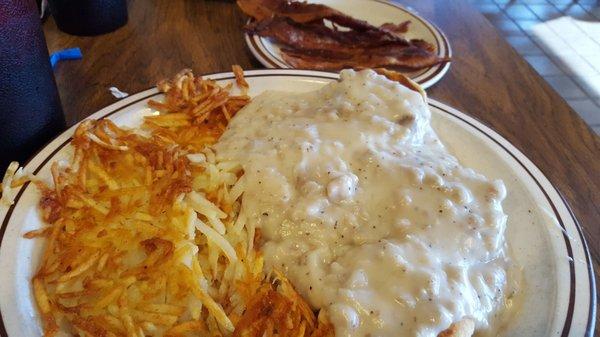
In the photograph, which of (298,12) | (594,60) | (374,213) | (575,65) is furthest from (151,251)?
(594,60)

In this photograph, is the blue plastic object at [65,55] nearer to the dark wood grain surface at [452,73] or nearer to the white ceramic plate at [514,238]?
the dark wood grain surface at [452,73]

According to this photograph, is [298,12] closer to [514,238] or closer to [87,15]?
[87,15]

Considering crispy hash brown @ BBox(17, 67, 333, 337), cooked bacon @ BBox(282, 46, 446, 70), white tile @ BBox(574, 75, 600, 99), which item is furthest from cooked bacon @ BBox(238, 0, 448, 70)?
white tile @ BBox(574, 75, 600, 99)

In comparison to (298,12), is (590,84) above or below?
below

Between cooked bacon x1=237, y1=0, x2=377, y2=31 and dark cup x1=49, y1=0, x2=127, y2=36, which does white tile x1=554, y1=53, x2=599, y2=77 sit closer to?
cooked bacon x1=237, y1=0, x2=377, y2=31

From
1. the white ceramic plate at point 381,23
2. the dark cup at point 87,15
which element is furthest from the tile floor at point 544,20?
the dark cup at point 87,15

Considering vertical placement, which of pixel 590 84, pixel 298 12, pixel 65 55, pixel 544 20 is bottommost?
pixel 590 84
